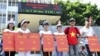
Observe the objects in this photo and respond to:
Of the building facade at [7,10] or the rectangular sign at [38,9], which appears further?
the building facade at [7,10]

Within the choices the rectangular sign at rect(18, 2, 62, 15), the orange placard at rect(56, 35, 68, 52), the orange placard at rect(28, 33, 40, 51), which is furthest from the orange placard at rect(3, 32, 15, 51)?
the rectangular sign at rect(18, 2, 62, 15)

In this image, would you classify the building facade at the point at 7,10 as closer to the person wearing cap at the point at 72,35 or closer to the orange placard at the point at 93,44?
the person wearing cap at the point at 72,35

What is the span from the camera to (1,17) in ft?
161

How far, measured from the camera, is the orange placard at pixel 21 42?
9.55 metres

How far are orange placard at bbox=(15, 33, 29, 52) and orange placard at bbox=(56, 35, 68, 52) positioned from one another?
3.59ft

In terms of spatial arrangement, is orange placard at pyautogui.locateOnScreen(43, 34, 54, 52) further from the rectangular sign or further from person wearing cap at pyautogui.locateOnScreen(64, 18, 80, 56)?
the rectangular sign

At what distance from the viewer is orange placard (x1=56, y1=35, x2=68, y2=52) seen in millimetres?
10133

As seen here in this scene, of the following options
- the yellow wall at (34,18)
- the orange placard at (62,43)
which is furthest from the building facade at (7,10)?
the orange placard at (62,43)

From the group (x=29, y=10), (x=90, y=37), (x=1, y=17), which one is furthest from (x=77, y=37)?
(x=1, y=17)

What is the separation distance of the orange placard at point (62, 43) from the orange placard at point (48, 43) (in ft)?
0.79

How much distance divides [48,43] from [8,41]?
1274 mm

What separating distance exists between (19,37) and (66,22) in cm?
2649

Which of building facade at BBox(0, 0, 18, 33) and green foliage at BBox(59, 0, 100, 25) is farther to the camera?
building facade at BBox(0, 0, 18, 33)

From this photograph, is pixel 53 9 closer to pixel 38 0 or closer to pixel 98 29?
pixel 98 29
